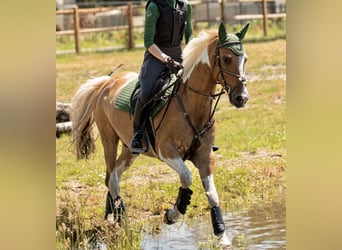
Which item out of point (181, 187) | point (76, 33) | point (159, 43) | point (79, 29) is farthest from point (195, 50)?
point (79, 29)

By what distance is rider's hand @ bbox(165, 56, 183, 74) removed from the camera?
471 centimetres

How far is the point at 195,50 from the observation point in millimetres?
4754

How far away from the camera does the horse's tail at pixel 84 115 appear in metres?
6.09

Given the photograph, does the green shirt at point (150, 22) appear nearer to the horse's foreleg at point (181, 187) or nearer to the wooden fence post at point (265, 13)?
the horse's foreleg at point (181, 187)

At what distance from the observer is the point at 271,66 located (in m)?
13.7

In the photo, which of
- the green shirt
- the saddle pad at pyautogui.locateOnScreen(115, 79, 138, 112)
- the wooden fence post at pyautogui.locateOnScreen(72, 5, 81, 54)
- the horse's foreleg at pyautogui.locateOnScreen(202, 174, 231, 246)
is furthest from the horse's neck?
the wooden fence post at pyautogui.locateOnScreen(72, 5, 81, 54)

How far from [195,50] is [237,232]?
1.69 meters

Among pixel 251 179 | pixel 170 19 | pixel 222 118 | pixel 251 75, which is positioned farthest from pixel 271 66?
pixel 170 19

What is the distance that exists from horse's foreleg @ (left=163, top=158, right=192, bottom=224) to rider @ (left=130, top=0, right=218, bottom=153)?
40cm

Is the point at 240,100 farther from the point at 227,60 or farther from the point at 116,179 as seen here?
the point at 116,179

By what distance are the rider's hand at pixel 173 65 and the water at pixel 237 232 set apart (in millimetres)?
1159
